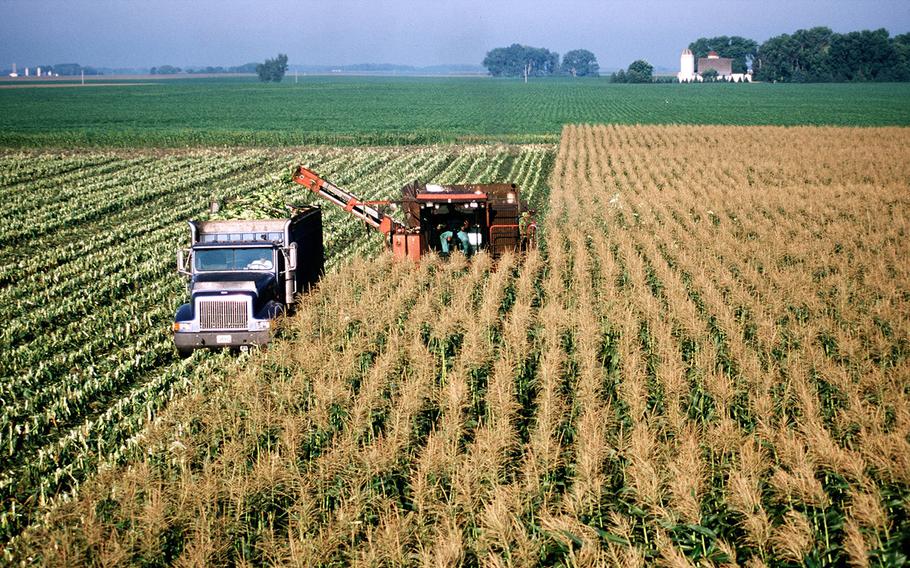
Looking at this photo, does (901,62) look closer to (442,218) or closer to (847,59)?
(847,59)

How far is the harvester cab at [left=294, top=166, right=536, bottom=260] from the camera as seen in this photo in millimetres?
20531

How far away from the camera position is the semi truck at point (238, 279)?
1481 centimetres

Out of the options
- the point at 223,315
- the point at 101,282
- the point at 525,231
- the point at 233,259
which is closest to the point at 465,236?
the point at 525,231

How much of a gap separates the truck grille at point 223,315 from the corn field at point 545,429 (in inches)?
37.1

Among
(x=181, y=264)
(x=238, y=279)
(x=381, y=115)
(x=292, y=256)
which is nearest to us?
(x=238, y=279)

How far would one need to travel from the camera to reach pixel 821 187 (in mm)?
34250

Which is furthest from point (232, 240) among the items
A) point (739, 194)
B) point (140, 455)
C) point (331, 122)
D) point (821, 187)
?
point (331, 122)

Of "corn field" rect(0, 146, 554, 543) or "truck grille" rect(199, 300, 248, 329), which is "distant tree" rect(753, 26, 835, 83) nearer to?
"corn field" rect(0, 146, 554, 543)

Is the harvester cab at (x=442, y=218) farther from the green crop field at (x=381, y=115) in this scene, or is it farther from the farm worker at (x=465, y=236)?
the green crop field at (x=381, y=115)

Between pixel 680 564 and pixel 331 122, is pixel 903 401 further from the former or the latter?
pixel 331 122

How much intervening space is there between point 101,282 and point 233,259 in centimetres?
666

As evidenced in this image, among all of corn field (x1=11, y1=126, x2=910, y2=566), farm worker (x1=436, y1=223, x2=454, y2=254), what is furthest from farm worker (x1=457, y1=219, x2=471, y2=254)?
corn field (x1=11, y1=126, x2=910, y2=566)

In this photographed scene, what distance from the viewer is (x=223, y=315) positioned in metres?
14.9

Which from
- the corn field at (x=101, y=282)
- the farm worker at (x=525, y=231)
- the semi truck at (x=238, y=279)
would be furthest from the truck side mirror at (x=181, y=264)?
the farm worker at (x=525, y=231)
